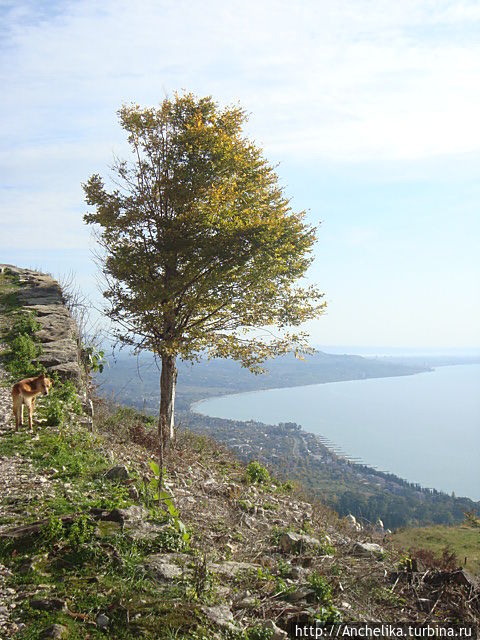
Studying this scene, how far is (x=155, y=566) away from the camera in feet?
17.3

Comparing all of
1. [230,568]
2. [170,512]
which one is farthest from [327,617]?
[170,512]

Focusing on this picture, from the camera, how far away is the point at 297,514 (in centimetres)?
1154

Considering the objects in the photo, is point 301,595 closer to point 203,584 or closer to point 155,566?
point 203,584

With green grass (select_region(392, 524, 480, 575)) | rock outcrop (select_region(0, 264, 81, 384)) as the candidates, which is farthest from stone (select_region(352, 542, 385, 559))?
green grass (select_region(392, 524, 480, 575))

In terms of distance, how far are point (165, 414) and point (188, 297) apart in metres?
4.00

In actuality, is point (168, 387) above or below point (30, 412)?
below

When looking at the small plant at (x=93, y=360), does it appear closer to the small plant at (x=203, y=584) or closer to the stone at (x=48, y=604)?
the small plant at (x=203, y=584)

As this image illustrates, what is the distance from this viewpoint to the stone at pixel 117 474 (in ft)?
25.1

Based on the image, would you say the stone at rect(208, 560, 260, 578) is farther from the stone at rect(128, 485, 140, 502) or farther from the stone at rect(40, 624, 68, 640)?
the stone at rect(40, 624, 68, 640)

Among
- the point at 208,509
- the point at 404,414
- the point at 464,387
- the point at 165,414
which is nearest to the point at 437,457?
the point at 404,414

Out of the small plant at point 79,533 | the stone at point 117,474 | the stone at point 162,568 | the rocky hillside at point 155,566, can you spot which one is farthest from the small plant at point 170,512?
the small plant at point 79,533

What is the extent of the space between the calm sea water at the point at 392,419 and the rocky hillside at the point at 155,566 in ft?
194

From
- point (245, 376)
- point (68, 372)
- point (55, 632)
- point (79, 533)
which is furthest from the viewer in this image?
point (245, 376)

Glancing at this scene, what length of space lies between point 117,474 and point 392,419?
127m
